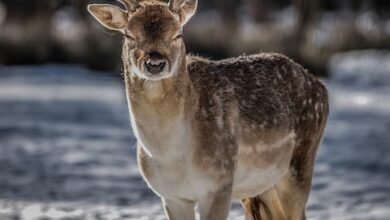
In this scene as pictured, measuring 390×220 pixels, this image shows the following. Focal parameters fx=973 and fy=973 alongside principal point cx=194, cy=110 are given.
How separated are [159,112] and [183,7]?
0.78 metres

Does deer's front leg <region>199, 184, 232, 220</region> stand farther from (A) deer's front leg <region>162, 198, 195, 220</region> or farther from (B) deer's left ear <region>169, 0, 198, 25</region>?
(B) deer's left ear <region>169, 0, 198, 25</region>

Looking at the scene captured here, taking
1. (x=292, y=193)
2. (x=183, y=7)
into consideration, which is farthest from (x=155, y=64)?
(x=292, y=193)

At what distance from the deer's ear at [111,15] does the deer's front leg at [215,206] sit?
1331 mm

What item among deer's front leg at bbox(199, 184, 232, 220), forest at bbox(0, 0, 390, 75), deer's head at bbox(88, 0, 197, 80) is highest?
forest at bbox(0, 0, 390, 75)

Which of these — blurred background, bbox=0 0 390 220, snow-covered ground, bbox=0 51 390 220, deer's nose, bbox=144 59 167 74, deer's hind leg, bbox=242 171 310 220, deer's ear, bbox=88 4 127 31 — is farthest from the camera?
blurred background, bbox=0 0 390 220

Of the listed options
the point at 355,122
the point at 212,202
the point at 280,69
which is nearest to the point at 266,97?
the point at 280,69

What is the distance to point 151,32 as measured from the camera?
6.51 meters

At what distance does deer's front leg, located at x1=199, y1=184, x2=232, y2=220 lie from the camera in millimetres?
6672

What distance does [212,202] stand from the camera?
6680 millimetres

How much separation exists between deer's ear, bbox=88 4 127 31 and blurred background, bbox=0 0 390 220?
5.02 feet

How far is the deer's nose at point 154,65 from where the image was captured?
622 cm

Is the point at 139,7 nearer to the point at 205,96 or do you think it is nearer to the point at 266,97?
the point at 205,96

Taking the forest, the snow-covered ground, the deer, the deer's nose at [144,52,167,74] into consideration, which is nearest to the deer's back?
the deer

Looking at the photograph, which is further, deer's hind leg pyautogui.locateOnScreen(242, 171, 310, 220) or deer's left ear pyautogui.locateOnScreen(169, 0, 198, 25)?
deer's hind leg pyautogui.locateOnScreen(242, 171, 310, 220)
